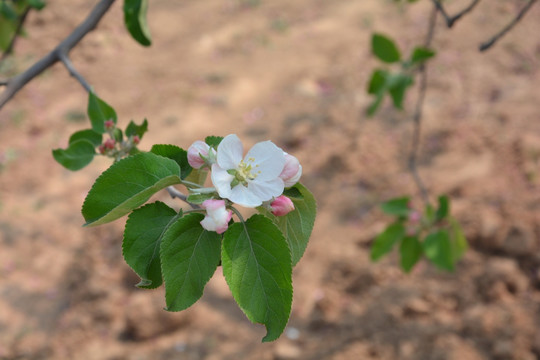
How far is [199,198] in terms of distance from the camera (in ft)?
2.65

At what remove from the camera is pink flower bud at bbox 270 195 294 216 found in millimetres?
818

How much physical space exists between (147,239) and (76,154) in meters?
0.58

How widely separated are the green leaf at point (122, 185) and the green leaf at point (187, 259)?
2.6 inches

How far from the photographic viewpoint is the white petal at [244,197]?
31.5 inches

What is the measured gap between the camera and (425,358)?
252cm

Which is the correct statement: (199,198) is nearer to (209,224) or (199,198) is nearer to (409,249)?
(209,224)

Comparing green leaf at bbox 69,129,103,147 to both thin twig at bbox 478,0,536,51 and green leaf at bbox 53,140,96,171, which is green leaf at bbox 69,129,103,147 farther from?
thin twig at bbox 478,0,536,51

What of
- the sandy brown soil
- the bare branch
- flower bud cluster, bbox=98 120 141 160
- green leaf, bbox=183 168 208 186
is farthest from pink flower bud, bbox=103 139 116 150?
the sandy brown soil

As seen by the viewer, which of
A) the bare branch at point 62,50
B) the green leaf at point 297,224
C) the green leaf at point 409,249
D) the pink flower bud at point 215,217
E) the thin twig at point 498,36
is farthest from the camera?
the green leaf at point 409,249

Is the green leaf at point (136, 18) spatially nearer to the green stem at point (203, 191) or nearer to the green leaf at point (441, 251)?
the green stem at point (203, 191)

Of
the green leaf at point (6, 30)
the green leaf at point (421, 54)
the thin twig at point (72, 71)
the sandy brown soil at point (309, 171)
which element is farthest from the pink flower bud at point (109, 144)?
the sandy brown soil at point (309, 171)

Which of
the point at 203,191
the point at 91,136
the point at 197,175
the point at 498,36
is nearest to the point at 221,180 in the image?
the point at 203,191

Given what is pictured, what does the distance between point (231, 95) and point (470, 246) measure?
2.57 metres

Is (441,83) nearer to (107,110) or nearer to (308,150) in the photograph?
(308,150)
